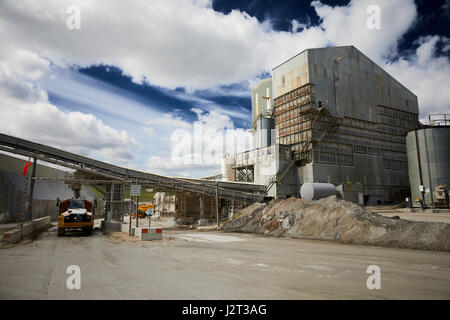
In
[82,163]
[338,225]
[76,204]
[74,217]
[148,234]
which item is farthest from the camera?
[82,163]

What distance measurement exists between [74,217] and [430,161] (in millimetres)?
44175

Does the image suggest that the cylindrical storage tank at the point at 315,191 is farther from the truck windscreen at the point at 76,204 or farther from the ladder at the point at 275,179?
the truck windscreen at the point at 76,204

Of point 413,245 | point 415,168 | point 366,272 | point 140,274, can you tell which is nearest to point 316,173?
point 415,168

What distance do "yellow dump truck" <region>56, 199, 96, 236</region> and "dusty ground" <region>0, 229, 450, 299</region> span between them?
26.2 feet

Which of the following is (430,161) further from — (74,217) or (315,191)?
(74,217)

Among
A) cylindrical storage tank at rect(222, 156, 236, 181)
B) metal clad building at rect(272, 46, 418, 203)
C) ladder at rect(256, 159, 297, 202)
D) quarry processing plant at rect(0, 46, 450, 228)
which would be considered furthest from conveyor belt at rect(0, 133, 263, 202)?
metal clad building at rect(272, 46, 418, 203)

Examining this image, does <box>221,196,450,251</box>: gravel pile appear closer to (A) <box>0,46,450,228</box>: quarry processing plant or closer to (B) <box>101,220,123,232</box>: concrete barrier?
(B) <box>101,220,123,232</box>: concrete barrier

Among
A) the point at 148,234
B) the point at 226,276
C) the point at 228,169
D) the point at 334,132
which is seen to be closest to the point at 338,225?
the point at 226,276

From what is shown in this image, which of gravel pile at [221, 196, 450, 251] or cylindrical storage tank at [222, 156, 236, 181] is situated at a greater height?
cylindrical storage tank at [222, 156, 236, 181]

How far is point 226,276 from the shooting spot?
22.1 feet

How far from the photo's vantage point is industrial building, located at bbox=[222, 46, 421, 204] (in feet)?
137

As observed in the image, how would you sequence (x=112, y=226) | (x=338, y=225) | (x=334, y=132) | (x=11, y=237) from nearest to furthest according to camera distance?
(x=11, y=237) → (x=338, y=225) → (x=112, y=226) → (x=334, y=132)

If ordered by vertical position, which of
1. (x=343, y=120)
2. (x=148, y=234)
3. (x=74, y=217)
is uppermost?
(x=343, y=120)

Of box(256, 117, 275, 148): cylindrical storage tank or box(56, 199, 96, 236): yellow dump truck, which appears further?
box(256, 117, 275, 148): cylindrical storage tank
